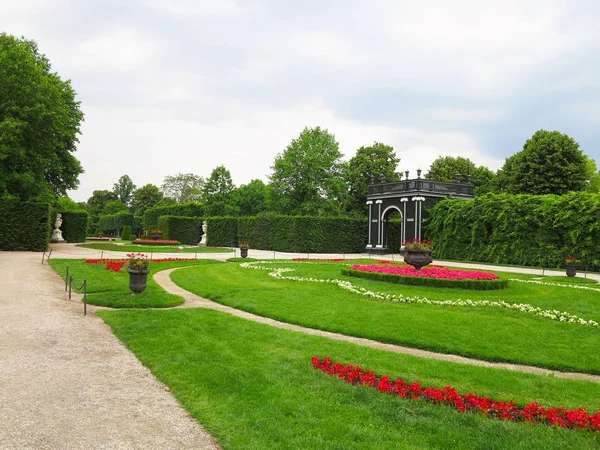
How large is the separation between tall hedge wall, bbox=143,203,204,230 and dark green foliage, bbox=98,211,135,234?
1629 cm

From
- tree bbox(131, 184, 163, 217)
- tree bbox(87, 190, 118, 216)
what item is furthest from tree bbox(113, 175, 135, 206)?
tree bbox(131, 184, 163, 217)

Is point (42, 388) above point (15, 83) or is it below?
below

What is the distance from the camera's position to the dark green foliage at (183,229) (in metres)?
51.4

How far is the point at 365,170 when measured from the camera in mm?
54031

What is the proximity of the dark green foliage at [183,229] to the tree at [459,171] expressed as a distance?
29.8 meters

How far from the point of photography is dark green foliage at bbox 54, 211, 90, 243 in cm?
4519

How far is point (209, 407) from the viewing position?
4750mm

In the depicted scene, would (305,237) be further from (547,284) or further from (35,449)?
(35,449)

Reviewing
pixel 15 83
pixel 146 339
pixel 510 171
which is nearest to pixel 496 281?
pixel 146 339

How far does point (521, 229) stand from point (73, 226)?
42.8 meters

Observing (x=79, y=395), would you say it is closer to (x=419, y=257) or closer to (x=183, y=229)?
(x=419, y=257)

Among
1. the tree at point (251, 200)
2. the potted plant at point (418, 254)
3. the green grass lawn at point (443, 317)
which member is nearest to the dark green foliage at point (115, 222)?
the tree at point (251, 200)

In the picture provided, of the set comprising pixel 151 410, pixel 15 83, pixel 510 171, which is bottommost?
pixel 151 410

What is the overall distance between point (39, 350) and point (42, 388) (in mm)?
1933
